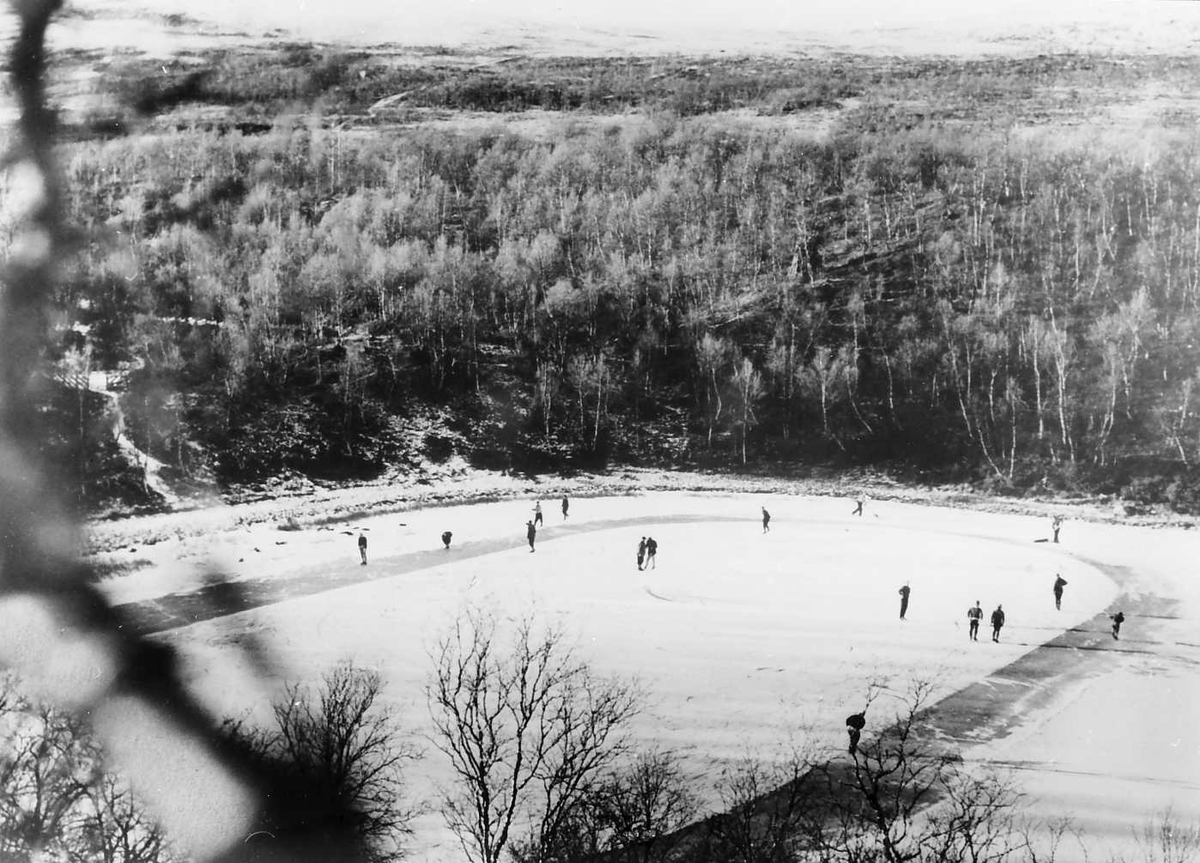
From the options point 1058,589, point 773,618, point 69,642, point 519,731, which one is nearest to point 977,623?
point 1058,589

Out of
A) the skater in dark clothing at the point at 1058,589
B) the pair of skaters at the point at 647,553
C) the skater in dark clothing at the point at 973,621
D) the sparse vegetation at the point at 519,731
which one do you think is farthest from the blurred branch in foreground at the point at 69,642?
the skater in dark clothing at the point at 1058,589

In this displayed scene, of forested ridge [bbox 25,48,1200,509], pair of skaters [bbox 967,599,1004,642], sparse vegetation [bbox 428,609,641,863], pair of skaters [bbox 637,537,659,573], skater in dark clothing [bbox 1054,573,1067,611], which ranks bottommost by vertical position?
sparse vegetation [bbox 428,609,641,863]

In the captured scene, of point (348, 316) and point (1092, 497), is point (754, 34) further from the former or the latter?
point (1092, 497)

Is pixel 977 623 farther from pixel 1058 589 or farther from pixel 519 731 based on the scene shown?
pixel 519 731

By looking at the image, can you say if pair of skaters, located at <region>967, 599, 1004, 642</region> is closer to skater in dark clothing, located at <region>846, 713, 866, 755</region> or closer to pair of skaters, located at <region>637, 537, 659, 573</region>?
skater in dark clothing, located at <region>846, 713, 866, 755</region>

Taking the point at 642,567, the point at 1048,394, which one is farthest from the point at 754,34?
the point at 642,567

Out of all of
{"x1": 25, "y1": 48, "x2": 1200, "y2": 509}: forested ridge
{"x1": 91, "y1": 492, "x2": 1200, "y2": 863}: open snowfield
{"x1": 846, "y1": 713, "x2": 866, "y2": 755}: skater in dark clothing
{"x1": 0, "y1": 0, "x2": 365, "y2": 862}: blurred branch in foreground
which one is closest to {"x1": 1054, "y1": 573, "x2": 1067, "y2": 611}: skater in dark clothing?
{"x1": 91, "y1": 492, "x2": 1200, "y2": 863}: open snowfield
